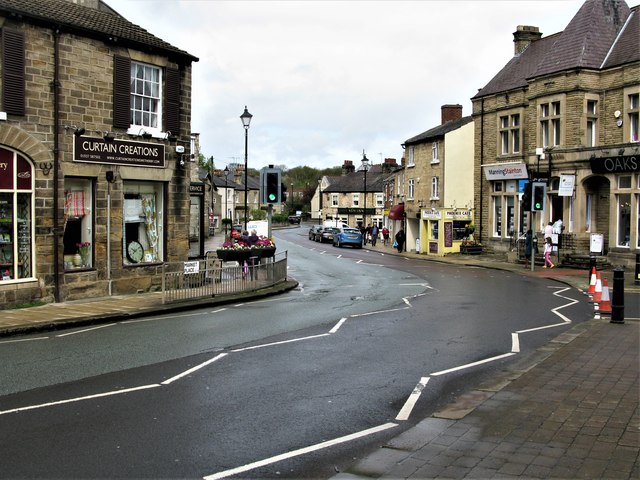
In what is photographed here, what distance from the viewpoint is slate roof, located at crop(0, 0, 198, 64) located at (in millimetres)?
15921

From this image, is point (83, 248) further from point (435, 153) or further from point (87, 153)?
point (435, 153)

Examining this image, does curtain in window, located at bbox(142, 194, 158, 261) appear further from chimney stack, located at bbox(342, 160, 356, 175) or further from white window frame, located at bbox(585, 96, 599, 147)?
chimney stack, located at bbox(342, 160, 356, 175)

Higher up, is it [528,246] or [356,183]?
[356,183]

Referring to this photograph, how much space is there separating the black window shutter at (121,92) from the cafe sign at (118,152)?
2.00 feet

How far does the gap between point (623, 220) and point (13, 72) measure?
82.9 ft

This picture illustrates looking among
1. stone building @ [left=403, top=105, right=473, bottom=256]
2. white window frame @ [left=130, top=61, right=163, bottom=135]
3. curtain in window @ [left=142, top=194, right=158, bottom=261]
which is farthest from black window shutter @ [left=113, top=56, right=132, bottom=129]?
stone building @ [left=403, top=105, right=473, bottom=256]

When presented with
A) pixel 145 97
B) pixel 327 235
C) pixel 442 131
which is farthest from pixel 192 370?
pixel 327 235

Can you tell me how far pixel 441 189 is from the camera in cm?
4291

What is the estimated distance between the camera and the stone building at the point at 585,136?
92.4 ft

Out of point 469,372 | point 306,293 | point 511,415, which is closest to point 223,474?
point 511,415

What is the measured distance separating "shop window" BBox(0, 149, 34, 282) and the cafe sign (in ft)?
4.99

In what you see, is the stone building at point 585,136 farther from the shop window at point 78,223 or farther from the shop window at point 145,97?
the shop window at point 78,223

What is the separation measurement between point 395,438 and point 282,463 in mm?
1236

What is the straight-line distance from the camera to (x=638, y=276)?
2177cm
